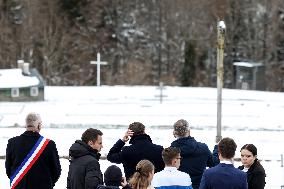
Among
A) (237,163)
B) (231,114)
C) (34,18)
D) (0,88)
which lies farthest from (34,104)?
(34,18)

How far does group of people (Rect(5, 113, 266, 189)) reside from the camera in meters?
7.66

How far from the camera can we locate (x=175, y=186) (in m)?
7.91

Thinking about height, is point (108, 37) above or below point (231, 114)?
above

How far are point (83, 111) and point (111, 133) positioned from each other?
902 cm

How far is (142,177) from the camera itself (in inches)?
287

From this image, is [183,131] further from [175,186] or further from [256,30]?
[256,30]

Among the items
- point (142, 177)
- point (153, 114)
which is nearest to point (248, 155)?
point (142, 177)

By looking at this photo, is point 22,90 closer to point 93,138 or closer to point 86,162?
point 93,138

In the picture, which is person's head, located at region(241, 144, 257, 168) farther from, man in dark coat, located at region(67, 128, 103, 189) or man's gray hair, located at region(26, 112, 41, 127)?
man's gray hair, located at region(26, 112, 41, 127)

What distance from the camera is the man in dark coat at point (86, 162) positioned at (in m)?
8.04

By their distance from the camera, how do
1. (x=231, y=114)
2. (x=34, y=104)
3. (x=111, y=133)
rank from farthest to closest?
(x=34, y=104), (x=231, y=114), (x=111, y=133)

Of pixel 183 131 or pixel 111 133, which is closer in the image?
pixel 183 131

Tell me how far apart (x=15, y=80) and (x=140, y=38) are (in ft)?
94.4

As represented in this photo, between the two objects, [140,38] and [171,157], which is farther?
[140,38]
